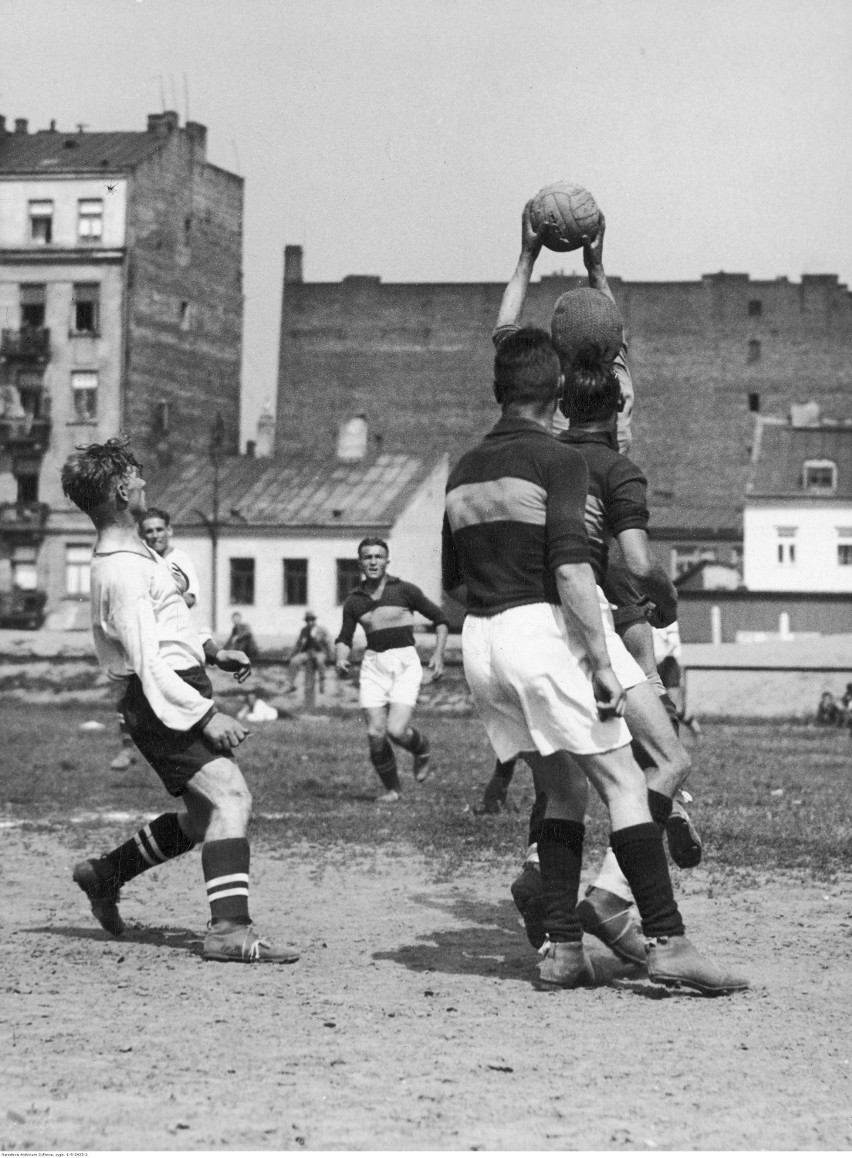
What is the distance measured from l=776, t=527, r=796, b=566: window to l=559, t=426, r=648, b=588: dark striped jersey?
6433cm

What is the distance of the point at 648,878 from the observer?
6500 millimetres

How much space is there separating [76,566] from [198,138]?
60.1 feet

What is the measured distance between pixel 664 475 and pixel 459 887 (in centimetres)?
7305

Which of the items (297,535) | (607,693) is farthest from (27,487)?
(607,693)

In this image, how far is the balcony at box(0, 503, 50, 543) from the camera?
221ft

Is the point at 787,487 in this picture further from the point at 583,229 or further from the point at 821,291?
the point at 583,229

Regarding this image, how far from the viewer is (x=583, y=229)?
25.7 feet

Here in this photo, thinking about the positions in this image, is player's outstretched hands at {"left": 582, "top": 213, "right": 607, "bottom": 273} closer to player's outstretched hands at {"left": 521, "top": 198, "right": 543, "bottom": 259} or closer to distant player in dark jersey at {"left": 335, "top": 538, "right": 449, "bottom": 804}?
player's outstretched hands at {"left": 521, "top": 198, "right": 543, "bottom": 259}

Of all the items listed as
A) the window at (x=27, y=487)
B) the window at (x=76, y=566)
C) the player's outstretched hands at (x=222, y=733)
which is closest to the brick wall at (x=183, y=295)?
the window at (x=27, y=487)

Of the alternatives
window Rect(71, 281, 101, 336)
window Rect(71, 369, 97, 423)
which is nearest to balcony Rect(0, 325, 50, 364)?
window Rect(71, 281, 101, 336)

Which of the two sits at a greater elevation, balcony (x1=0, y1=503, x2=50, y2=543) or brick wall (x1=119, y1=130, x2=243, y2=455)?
brick wall (x1=119, y1=130, x2=243, y2=455)

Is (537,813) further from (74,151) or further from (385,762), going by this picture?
(74,151)

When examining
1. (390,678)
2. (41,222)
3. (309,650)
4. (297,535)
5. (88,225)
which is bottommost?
(309,650)

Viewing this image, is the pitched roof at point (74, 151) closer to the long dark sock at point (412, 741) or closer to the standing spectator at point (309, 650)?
the standing spectator at point (309, 650)
